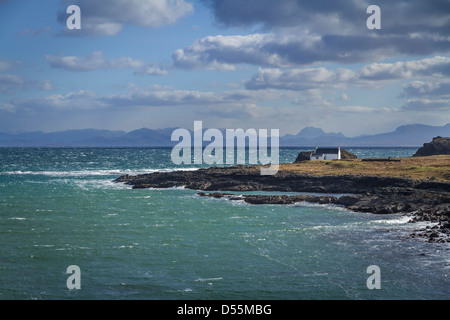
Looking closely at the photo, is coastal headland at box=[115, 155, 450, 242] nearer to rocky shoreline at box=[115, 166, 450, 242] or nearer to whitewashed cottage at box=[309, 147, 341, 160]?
rocky shoreline at box=[115, 166, 450, 242]

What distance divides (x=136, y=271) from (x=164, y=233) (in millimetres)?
13229

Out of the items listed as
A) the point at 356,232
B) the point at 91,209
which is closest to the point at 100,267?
the point at 356,232

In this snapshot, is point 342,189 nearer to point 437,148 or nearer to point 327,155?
point 327,155

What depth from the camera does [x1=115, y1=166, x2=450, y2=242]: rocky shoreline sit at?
53.1m

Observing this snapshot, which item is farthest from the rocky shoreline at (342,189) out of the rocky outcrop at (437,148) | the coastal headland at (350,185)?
the rocky outcrop at (437,148)

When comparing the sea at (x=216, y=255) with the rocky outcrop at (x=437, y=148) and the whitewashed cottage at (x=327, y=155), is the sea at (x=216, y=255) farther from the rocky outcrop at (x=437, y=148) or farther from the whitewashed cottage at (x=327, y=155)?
the rocky outcrop at (x=437, y=148)

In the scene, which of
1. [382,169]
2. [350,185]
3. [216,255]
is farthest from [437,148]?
[216,255]

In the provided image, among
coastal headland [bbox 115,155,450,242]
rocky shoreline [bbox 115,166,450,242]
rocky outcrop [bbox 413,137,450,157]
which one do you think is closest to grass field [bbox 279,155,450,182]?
coastal headland [bbox 115,155,450,242]

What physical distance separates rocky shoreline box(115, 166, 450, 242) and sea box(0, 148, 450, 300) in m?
2.62

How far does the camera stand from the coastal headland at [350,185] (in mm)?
55594

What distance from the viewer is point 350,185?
7712 cm
